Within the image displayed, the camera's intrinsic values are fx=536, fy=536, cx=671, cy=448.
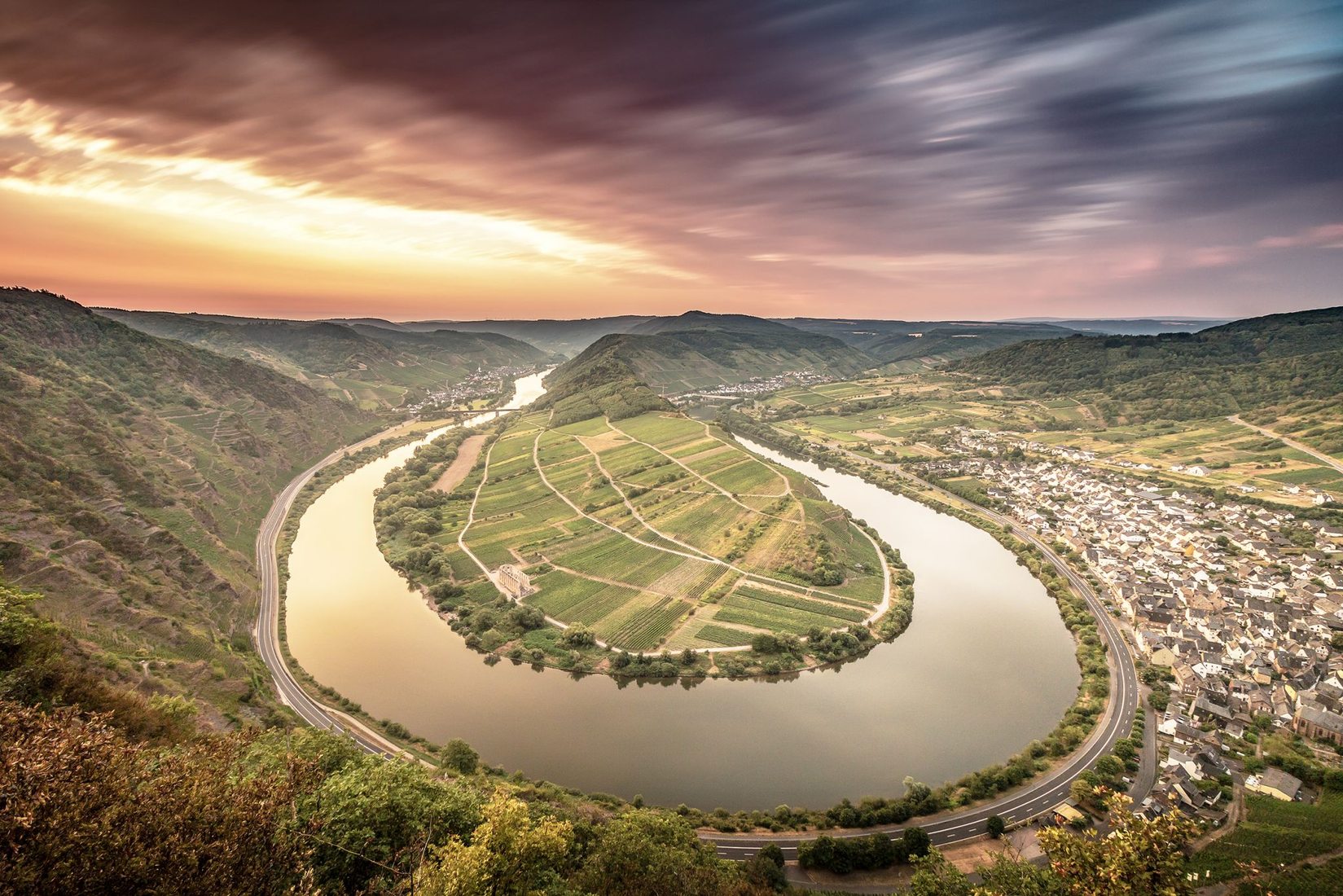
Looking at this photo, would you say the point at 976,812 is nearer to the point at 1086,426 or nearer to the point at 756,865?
the point at 756,865

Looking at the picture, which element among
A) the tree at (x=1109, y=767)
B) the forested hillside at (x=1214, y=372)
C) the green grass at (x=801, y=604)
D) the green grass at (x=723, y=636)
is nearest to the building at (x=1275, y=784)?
the tree at (x=1109, y=767)

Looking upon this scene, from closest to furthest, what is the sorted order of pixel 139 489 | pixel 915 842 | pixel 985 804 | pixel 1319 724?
pixel 915 842 → pixel 985 804 → pixel 1319 724 → pixel 139 489

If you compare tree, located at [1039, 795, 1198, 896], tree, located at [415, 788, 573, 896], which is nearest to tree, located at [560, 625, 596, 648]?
tree, located at [415, 788, 573, 896]

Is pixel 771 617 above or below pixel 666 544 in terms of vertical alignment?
below

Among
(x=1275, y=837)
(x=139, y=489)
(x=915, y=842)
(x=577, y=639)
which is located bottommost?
(x=915, y=842)

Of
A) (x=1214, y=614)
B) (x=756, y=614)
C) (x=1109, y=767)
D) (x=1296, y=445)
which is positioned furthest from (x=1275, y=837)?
(x=1296, y=445)

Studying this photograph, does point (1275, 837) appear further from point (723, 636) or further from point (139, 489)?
point (139, 489)

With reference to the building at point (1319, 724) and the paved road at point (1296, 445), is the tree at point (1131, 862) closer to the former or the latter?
the building at point (1319, 724)
